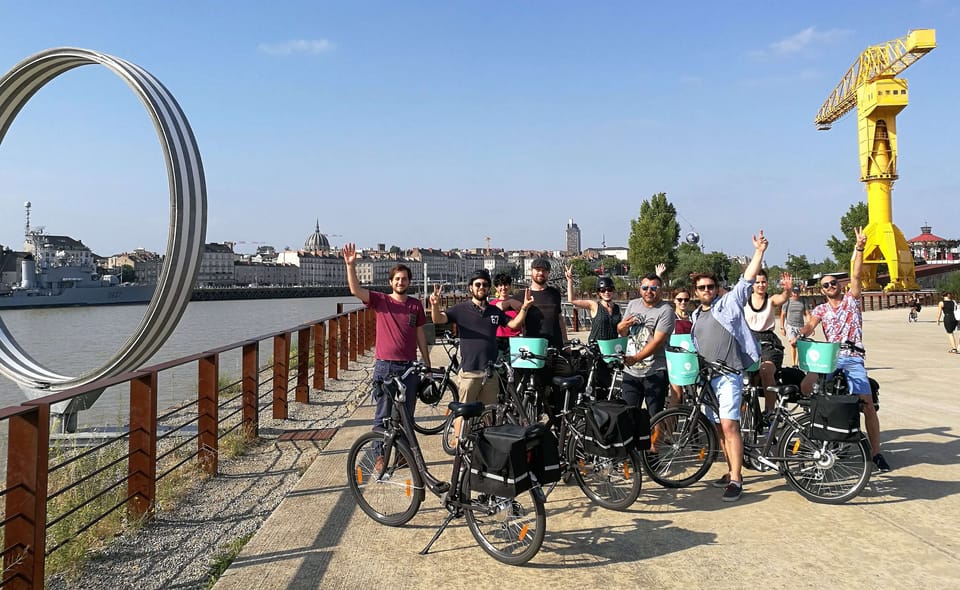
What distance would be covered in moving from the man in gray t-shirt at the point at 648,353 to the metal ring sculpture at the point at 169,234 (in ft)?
15.3

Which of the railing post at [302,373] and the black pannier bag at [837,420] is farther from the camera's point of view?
the railing post at [302,373]

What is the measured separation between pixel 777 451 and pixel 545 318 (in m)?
2.08

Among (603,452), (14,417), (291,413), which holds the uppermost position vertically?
(14,417)

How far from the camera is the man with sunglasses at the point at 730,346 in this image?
452 centimetres

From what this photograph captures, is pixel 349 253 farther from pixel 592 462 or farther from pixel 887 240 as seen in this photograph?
pixel 887 240

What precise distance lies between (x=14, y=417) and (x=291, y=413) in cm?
515

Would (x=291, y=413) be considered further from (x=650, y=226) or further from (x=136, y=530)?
(x=650, y=226)

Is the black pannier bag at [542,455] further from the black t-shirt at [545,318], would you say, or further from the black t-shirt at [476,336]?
the black t-shirt at [545,318]

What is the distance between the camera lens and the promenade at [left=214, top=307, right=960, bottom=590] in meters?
3.31

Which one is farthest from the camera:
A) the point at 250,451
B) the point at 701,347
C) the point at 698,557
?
the point at 250,451

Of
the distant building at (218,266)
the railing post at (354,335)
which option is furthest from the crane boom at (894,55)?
the distant building at (218,266)

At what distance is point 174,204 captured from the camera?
723 cm

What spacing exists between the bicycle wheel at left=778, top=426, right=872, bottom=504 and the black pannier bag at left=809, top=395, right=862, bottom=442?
128 millimetres

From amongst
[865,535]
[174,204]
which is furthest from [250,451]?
[865,535]
